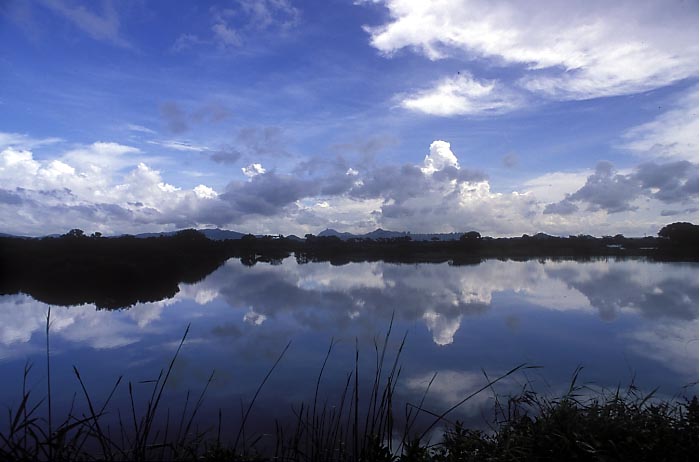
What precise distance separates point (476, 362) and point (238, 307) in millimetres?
9562

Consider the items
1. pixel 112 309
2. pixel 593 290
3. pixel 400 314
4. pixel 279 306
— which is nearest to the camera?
pixel 400 314

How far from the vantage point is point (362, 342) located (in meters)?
9.55

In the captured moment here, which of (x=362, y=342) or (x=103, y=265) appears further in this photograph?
(x=103, y=265)

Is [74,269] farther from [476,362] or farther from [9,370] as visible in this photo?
[476,362]

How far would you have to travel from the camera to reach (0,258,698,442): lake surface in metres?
6.46

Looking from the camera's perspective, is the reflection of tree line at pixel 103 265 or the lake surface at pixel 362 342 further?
the reflection of tree line at pixel 103 265

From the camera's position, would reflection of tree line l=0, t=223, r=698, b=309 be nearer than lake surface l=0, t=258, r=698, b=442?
No

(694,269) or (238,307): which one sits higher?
(694,269)

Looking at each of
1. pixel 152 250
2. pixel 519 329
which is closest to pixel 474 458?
pixel 519 329

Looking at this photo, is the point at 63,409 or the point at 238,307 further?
the point at 238,307

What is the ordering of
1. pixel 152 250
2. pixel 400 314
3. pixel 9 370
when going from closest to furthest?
pixel 9 370 → pixel 400 314 → pixel 152 250

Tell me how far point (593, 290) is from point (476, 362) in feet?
38.1

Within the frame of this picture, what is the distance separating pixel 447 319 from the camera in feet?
39.3

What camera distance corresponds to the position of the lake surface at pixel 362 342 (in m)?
6.46
